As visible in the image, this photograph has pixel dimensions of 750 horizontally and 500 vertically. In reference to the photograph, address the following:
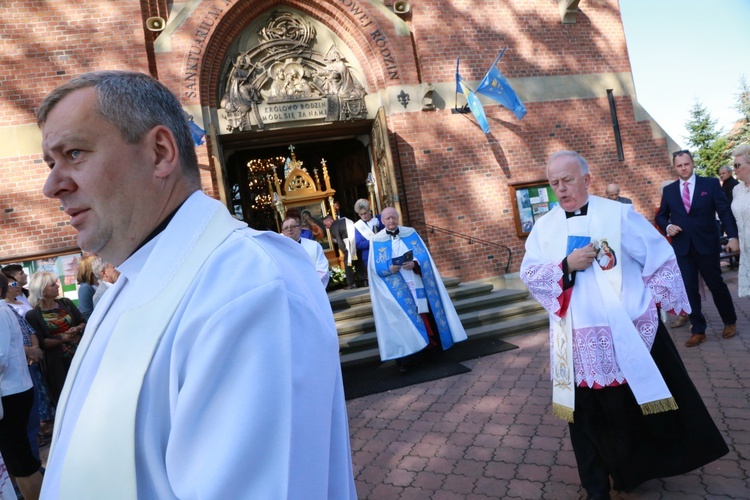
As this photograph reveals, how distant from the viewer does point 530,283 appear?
3240 millimetres

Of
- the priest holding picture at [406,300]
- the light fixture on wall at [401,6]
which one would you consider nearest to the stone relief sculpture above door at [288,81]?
the light fixture on wall at [401,6]

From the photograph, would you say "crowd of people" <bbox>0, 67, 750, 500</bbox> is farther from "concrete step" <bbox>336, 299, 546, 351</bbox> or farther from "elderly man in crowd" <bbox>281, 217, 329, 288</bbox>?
"concrete step" <bbox>336, 299, 546, 351</bbox>

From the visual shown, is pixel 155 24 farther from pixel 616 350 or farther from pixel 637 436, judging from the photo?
pixel 637 436

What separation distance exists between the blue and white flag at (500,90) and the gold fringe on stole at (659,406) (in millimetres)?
7641

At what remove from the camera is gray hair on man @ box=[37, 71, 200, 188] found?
106cm

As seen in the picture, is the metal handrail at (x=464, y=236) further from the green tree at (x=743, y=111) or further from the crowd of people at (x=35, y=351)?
the green tree at (x=743, y=111)

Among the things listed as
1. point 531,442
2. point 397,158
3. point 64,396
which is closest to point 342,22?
point 397,158

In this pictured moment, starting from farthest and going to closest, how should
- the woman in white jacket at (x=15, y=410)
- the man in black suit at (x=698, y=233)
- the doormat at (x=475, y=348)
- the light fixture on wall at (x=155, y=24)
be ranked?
the light fixture on wall at (x=155, y=24), the doormat at (x=475, y=348), the man in black suit at (x=698, y=233), the woman in white jacket at (x=15, y=410)

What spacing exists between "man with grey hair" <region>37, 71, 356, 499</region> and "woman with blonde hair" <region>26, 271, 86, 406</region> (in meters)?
4.96

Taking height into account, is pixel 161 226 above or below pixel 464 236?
above

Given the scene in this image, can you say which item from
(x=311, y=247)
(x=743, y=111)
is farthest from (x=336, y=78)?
(x=743, y=111)

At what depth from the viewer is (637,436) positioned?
9.95ft

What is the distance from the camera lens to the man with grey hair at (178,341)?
31.2 inches

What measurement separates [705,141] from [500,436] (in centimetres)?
3239
